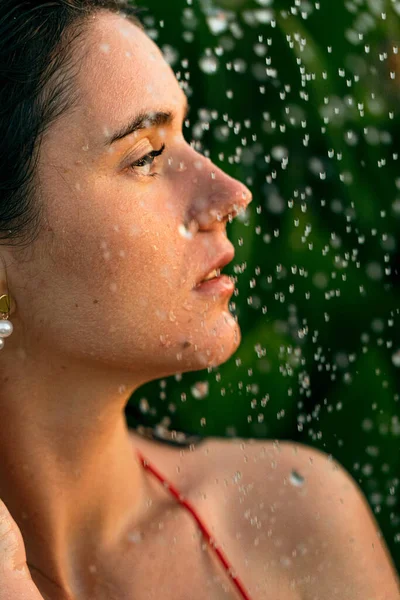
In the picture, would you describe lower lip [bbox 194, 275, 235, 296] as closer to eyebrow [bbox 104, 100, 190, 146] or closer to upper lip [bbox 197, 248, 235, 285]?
upper lip [bbox 197, 248, 235, 285]

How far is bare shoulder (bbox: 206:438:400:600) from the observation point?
5.12ft

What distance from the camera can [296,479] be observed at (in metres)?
1.64

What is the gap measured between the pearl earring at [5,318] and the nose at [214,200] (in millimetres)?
291

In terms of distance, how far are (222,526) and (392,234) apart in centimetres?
Answer: 93

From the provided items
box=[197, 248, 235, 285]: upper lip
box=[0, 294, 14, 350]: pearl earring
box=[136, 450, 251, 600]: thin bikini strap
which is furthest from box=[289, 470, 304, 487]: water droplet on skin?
box=[0, 294, 14, 350]: pearl earring

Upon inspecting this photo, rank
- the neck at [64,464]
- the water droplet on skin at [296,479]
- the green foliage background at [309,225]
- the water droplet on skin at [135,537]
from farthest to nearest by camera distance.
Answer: the green foliage background at [309,225] < the water droplet on skin at [296,479] < the water droplet on skin at [135,537] < the neck at [64,464]

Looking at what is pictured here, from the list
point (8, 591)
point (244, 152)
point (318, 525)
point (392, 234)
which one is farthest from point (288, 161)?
point (8, 591)

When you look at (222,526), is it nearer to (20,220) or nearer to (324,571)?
(324,571)

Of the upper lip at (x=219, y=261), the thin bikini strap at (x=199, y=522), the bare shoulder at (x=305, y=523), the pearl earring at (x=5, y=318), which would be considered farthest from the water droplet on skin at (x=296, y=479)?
the pearl earring at (x=5, y=318)

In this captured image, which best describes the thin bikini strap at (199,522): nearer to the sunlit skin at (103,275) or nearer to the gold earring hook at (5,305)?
the sunlit skin at (103,275)

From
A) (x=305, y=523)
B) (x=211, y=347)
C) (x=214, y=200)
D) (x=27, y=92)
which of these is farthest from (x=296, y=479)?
(x=27, y=92)

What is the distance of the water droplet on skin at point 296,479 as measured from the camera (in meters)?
1.63

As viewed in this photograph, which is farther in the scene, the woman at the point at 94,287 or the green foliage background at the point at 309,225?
the green foliage background at the point at 309,225

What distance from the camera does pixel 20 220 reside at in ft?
3.93
